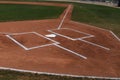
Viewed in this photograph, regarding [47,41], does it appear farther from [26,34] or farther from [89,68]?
[89,68]

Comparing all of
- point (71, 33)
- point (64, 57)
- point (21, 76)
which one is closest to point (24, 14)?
point (71, 33)

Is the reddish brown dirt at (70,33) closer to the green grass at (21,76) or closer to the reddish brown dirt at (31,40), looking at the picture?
the reddish brown dirt at (31,40)

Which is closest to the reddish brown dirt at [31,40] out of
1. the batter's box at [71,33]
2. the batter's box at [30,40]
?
the batter's box at [30,40]

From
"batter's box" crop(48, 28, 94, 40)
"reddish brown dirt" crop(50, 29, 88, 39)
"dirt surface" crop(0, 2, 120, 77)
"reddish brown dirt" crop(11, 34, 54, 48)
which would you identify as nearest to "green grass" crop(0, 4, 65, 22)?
"batter's box" crop(48, 28, 94, 40)

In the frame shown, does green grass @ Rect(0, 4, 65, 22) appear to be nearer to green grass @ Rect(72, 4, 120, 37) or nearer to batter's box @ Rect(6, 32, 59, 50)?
green grass @ Rect(72, 4, 120, 37)

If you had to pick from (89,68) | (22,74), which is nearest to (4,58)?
(22,74)

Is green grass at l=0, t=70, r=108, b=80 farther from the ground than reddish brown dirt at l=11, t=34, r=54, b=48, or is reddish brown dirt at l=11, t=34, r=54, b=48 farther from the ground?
green grass at l=0, t=70, r=108, b=80

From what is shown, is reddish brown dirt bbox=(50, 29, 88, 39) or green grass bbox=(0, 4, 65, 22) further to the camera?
green grass bbox=(0, 4, 65, 22)

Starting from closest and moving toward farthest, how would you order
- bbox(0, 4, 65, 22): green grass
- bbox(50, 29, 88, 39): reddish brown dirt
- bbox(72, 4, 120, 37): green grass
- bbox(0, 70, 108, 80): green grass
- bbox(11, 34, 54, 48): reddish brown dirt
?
bbox(0, 70, 108, 80): green grass < bbox(11, 34, 54, 48): reddish brown dirt < bbox(50, 29, 88, 39): reddish brown dirt < bbox(72, 4, 120, 37): green grass < bbox(0, 4, 65, 22): green grass
